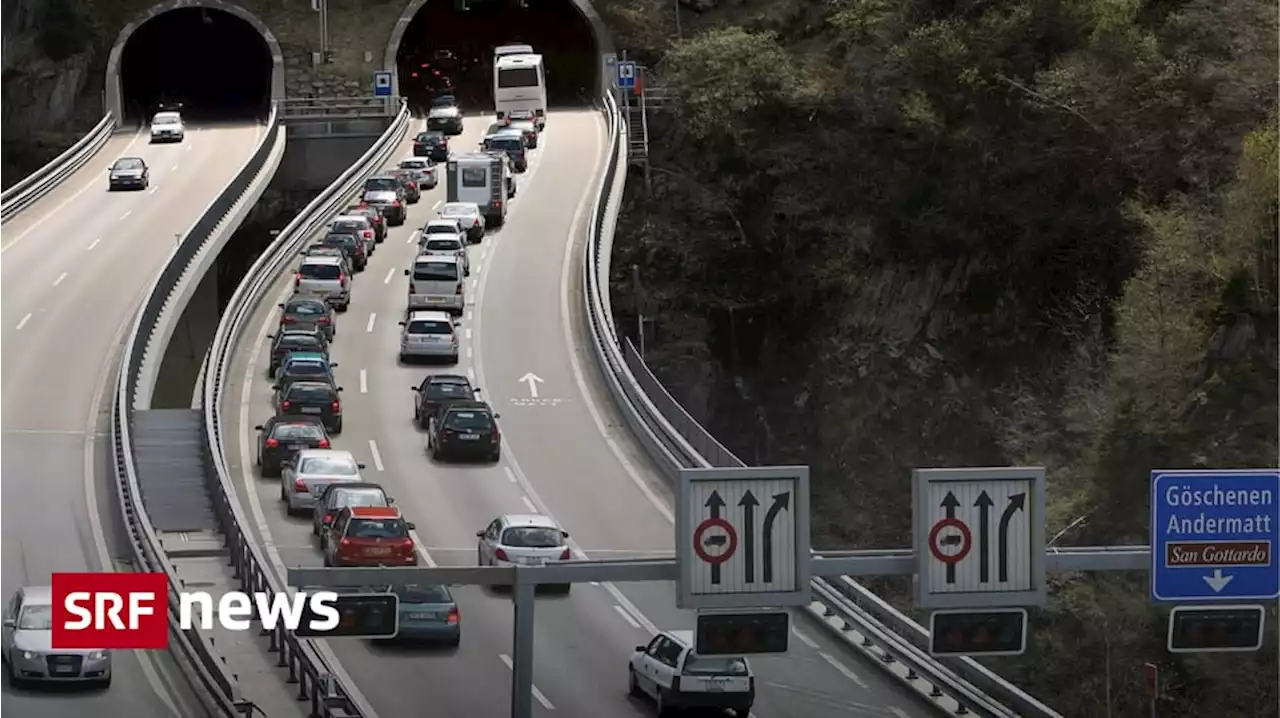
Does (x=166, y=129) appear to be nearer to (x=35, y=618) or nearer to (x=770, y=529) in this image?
(x=35, y=618)

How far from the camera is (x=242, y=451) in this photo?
164 ft

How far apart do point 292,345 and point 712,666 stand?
27.9 metres

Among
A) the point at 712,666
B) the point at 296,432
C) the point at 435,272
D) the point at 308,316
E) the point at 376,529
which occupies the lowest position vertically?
the point at 712,666

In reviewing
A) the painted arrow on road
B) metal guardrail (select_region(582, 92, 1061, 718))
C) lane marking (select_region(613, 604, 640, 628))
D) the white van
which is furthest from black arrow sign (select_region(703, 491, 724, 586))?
the white van

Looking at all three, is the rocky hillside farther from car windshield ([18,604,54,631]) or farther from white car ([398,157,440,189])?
car windshield ([18,604,54,631])

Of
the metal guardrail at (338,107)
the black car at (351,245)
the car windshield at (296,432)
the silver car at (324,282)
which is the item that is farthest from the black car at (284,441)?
the metal guardrail at (338,107)

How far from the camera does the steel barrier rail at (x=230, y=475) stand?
31.8 m

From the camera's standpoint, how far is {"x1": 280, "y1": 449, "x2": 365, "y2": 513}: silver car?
44.3 m

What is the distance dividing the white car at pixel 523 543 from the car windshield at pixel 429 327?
18.8 meters

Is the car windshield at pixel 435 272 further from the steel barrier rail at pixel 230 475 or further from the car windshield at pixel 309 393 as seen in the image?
the car windshield at pixel 309 393

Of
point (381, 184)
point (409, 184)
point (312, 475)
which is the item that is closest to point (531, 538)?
point (312, 475)

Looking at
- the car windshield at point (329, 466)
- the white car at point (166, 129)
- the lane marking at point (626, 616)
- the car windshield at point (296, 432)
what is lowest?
the lane marking at point (626, 616)

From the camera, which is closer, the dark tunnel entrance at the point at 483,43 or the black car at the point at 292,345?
the black car at the point at 292,345

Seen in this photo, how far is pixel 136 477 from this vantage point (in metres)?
43.8
